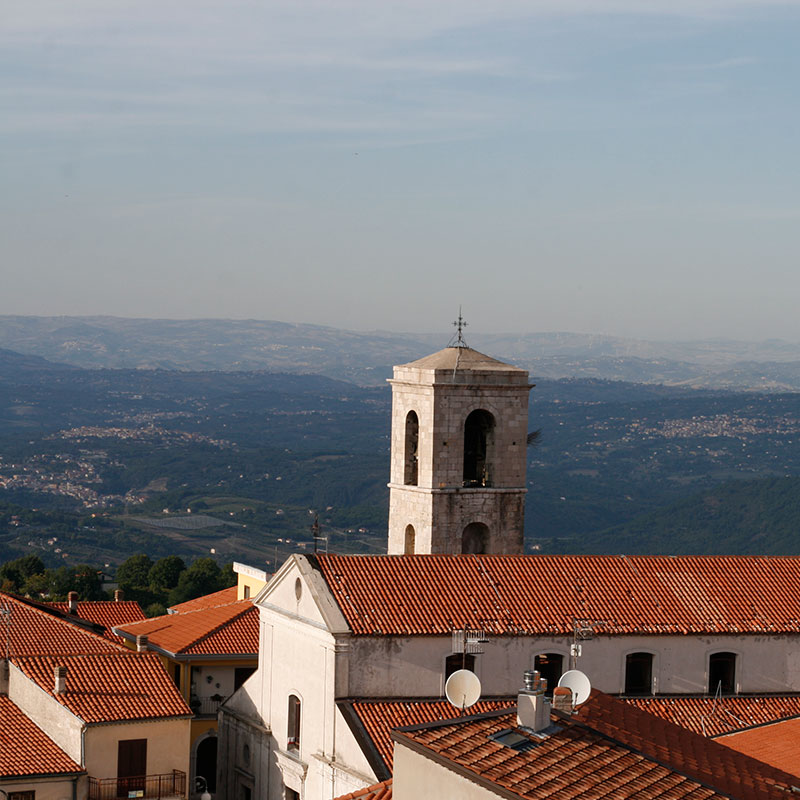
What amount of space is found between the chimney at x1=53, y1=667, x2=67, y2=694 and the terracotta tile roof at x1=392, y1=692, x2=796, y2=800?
1574 centimetres

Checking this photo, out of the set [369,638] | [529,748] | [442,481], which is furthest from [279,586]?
[529,748]

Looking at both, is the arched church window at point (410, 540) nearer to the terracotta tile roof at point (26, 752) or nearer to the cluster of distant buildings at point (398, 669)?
the cluster of distant buildings at point (398, 669)

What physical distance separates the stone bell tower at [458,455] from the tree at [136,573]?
50.2m

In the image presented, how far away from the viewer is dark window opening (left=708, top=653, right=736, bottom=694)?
113 ft

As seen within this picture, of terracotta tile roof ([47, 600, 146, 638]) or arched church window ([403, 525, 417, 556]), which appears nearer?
arched church window ([403, 525, 417, 556])

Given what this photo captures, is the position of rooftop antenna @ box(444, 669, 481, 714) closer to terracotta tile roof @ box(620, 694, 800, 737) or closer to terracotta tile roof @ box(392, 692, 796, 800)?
terracotta tile roof @ box(392, 692, 796, 800)

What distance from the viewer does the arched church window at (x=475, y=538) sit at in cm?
3978

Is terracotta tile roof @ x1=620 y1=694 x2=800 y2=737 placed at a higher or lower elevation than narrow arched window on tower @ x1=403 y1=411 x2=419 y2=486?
lower

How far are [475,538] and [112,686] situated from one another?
987 cm

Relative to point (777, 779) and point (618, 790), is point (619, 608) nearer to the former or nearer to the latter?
point (777, 779)

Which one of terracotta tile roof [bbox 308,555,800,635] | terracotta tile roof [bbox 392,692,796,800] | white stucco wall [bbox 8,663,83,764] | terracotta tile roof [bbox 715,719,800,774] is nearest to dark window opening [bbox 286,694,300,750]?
terracotta tile roof [bbox 308,555,800,635]

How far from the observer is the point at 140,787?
34000 mm

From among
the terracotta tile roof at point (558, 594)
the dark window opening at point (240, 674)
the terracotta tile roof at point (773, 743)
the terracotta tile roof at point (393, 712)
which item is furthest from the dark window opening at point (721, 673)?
the dark window opening at point (240, 674)

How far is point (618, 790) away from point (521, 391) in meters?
22.9
